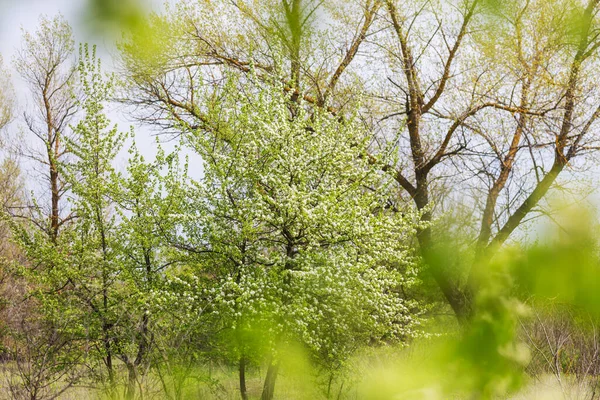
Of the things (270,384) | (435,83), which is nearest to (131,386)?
(270,384)

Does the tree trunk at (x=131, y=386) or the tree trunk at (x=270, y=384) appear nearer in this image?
Answer: the tree trunk at (x=131, y=386)

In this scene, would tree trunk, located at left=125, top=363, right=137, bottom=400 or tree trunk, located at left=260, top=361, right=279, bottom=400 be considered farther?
tree trunk, located at left=260, top=361, right=279, bottom=400

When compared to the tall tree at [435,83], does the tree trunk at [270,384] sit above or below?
below

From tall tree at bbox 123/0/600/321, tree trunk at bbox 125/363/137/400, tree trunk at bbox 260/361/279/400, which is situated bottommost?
tree trunk at bbox 260/361/279/400

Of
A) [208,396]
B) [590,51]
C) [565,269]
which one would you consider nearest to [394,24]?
[590,51]

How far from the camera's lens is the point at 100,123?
943 cm

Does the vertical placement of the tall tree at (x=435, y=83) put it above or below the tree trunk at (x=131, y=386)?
above

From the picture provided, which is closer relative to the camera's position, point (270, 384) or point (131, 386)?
point (131, 386)

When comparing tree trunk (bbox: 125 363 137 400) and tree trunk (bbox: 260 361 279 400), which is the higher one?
tree trunk (bbox: 125 363 137 400)

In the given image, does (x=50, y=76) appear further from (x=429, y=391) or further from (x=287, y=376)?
(x=429, y=391)

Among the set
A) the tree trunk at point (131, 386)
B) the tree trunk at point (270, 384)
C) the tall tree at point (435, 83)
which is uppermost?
the tall tree at point (435, 83)

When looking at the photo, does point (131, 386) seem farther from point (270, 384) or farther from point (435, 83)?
point (435, 83)

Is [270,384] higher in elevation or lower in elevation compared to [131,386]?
lower

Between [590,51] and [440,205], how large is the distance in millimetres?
4968
